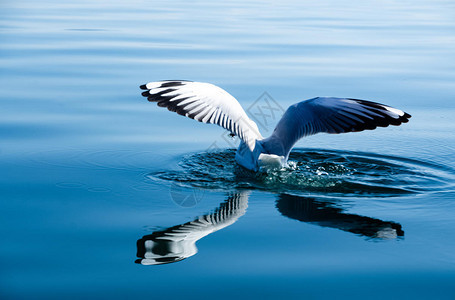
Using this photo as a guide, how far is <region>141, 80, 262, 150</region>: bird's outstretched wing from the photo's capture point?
7582 mm

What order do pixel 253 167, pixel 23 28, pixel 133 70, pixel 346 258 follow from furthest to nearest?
pixel 23 28 < pixel 133 70 < pixel 253 167 < pixel 346 258

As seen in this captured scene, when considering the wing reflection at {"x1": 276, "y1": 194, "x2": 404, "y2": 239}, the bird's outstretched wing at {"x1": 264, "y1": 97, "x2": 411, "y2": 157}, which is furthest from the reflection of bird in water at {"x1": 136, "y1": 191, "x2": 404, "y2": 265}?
the bird's outstretched wing at {"x1": 264, "y1": 97, "x2": 411, "y2": 157}

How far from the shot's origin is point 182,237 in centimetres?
535

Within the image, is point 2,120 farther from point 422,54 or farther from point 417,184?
point 422,54

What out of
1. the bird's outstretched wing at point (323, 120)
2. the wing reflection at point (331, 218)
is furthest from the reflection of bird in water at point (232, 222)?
the bird's outstretched wing at point (323, 120)

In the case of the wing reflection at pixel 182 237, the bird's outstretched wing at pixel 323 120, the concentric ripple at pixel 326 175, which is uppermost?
the bird's outstretched wing at pixel 323 120

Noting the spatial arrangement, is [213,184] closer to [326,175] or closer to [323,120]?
[326,175]

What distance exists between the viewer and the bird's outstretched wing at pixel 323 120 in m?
7.73

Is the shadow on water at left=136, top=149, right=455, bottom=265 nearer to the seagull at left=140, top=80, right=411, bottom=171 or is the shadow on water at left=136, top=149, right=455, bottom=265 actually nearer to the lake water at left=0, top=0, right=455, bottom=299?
the lake water at left=0, top=0, right=455, bottom=299

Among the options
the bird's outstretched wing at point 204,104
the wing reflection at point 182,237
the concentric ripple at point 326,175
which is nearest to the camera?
the wing reflection at point 182,237

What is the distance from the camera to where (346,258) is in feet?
16.5

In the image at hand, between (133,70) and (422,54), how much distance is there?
281 inches

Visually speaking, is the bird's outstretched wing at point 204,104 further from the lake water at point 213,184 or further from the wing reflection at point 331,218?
the wing reflection at point 331,218

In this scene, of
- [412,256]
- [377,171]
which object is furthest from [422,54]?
[412,256]
